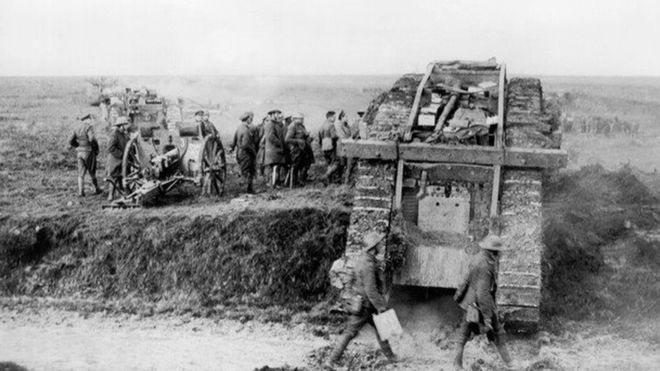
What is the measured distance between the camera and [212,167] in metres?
13.8

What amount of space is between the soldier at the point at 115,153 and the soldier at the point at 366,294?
6.63 m

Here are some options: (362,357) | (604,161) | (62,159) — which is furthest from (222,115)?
(362,357)

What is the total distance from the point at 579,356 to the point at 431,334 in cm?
161

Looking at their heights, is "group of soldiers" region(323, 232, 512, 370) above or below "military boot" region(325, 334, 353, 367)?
above

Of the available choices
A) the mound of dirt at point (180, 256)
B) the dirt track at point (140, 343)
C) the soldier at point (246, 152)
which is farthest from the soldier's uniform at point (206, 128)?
the dirt track at point (140, 343)

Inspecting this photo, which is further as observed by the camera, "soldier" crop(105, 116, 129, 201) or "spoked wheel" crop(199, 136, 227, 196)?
"spoked wheel" crop(199, 136, 227, 196)

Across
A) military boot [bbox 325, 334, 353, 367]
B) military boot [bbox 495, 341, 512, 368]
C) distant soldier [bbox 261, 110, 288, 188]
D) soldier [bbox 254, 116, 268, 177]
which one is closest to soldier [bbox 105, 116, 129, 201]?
distant soldier [bbox 261, 110, 288, 188]

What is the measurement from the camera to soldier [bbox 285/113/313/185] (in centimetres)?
1498

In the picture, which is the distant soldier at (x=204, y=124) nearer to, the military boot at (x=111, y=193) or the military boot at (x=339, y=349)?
the military boot at (x=111, y=193)

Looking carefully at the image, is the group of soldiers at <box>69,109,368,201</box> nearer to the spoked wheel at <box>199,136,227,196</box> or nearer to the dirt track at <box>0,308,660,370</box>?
the spoked wheel at <box>199,136,227,196</box>

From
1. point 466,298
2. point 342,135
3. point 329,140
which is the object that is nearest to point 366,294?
point 466,298

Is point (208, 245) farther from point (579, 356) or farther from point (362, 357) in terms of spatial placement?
point (579, 356)

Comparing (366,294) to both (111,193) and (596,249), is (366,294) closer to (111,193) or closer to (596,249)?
(596,249)

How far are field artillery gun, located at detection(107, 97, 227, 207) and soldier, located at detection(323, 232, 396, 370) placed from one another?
221 inches
